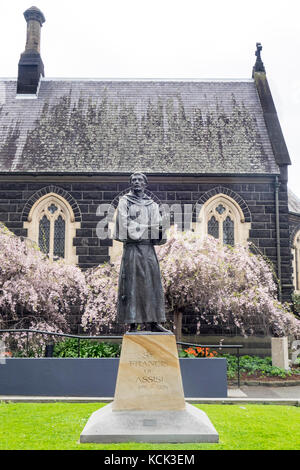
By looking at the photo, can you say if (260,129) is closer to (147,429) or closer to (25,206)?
(25,206)

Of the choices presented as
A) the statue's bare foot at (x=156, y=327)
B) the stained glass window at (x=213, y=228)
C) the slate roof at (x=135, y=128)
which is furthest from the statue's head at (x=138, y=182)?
the stained glass window at (x=213, y=228)

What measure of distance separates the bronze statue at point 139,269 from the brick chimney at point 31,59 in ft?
49.9

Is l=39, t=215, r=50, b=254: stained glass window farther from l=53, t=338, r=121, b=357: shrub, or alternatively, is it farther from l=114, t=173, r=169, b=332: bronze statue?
l=114, t=173, r=169, b=332: bronze statue

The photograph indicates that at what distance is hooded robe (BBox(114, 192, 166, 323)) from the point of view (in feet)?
23.0

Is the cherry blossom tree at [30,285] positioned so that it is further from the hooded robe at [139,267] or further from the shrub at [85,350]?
the hooded robe at [139,267]

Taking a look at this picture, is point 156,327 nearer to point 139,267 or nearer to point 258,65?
point 139,267

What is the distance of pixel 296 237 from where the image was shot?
69.2ft

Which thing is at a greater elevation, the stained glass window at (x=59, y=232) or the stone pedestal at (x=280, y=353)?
the stained glass window at (x=59, y=232)

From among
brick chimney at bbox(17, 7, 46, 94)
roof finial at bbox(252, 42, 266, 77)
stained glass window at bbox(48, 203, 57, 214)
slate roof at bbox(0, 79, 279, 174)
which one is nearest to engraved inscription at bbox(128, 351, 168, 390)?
slate roof at bbox(0, 79, 279, 174)

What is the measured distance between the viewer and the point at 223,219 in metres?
17.8

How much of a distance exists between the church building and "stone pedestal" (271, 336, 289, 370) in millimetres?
2459

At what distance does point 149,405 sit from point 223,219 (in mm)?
11913

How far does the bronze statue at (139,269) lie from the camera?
7.00m
